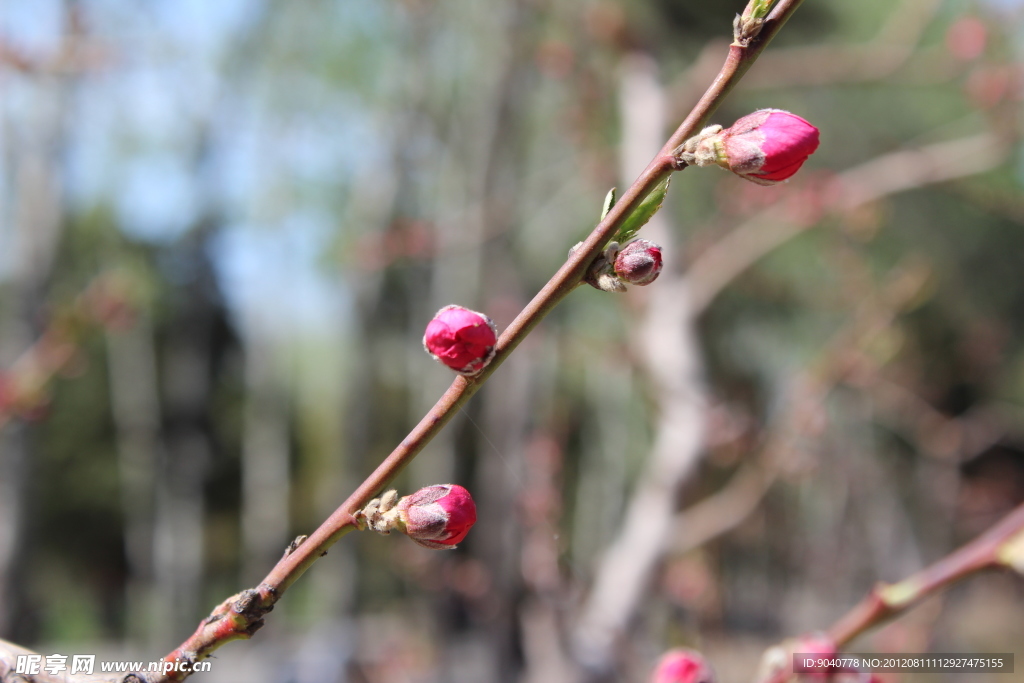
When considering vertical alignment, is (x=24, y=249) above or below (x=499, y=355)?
below

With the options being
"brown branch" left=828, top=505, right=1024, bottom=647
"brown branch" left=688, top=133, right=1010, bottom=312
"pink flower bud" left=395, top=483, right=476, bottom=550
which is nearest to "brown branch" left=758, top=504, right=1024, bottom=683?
"brown branch" left=828, top=505, right=1024, bottom=647

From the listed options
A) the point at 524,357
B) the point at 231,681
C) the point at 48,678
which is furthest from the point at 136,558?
the point at 48,678

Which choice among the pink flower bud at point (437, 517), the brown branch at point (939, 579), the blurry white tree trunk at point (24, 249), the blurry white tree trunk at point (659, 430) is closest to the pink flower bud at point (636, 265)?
the pink flower bud at point (437, 517)

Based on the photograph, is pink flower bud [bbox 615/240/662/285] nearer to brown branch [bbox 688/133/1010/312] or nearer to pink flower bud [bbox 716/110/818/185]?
pink flower bud [bbox 716/110/818/185]

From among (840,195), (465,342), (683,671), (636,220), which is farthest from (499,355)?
(840,195)

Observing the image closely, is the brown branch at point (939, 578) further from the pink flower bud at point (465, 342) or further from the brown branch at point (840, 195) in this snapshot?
the brown branch at point (840, 195)

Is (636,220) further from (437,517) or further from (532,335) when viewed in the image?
(532,335)

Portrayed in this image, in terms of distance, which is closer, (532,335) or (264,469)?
(532,335)
